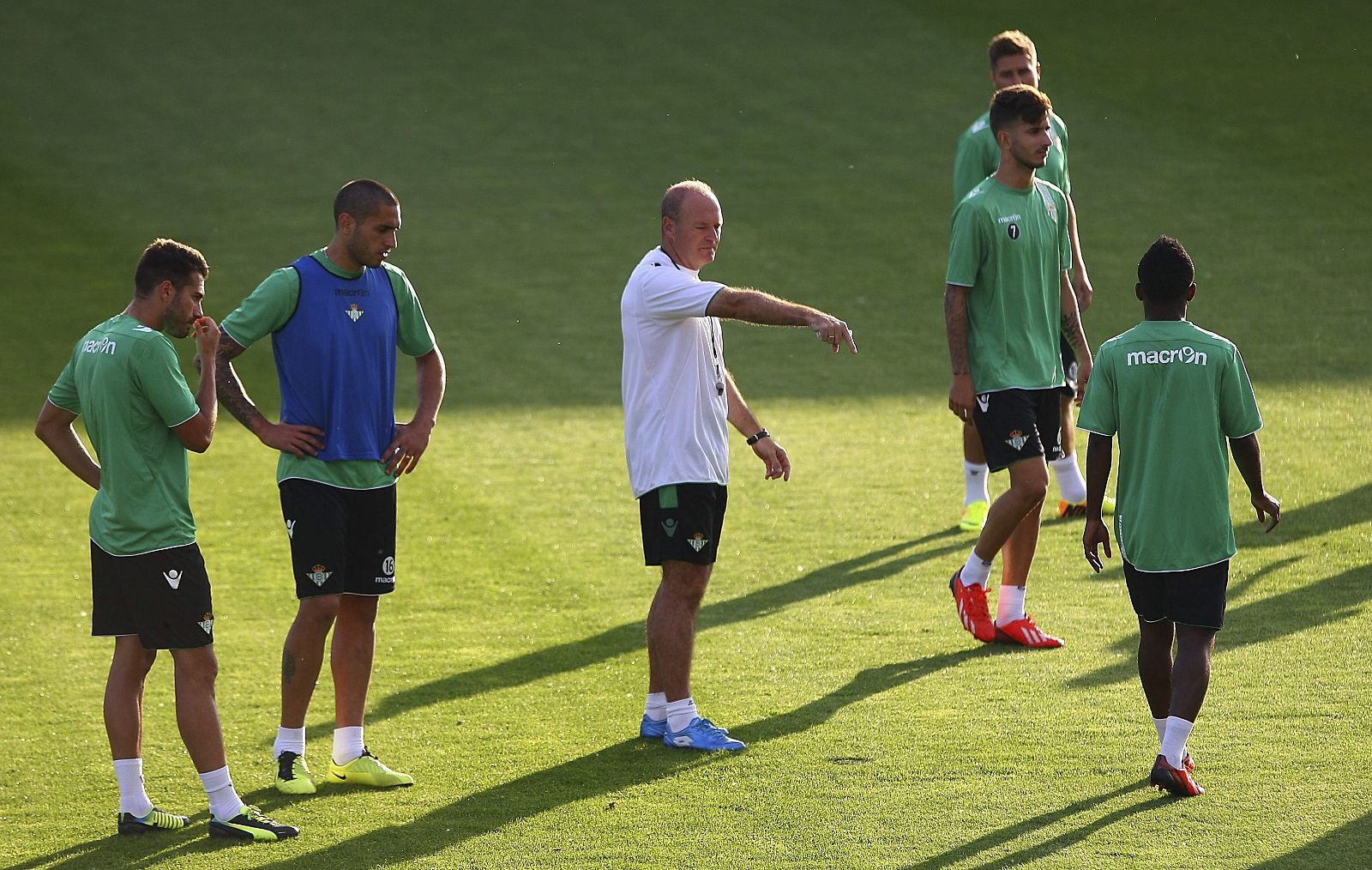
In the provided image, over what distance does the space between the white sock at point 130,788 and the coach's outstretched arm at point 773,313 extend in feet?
7.93

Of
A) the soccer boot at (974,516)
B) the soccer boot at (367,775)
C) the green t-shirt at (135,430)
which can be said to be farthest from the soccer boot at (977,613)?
the green t-shirt at (135,430)

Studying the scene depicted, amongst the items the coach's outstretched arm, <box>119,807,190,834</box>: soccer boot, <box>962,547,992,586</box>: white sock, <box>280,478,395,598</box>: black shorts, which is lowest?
<box>119,807,190,834</box>: soccer boot

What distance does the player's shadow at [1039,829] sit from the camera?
4730 mm

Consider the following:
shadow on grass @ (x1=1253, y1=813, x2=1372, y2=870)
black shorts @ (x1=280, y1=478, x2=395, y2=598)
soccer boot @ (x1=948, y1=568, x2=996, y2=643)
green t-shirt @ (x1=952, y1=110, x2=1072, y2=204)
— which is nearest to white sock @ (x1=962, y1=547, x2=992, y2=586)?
soccer boot @ (x1=948, y1=568, x2=996, y2=643)

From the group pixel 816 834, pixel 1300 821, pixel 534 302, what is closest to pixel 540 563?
pixel 816 834

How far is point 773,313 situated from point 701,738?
61.3 inches

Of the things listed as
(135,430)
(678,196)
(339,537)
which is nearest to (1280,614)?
(678,196)

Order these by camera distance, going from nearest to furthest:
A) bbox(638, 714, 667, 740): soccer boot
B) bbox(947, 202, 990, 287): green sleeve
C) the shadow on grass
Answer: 1. the shadow on grass
2. bbox(638, 714, 667, 740): soccer boot
3. bbox(947, 202, 990, 287): green sleeve

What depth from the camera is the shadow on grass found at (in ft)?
14.9

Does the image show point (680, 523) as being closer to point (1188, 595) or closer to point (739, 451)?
point (1188, 595)

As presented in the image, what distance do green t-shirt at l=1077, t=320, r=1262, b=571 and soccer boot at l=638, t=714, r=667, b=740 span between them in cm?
186

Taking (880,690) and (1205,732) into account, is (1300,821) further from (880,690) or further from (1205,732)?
(880,690)

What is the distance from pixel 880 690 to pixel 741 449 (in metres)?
4.54

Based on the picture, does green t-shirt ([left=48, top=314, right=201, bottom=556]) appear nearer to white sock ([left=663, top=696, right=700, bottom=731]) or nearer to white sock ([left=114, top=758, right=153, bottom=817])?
white sock ([left=114, top=758, right=153, bottom=817])
